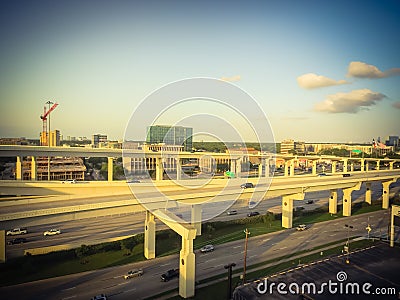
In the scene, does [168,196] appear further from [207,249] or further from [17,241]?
[17,241]

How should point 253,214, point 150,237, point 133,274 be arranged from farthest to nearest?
point 253,214
point 150,237
point 133,274

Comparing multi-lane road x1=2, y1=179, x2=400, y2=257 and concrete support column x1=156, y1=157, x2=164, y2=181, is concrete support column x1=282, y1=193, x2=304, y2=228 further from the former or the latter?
concrete support column x1=156, y1=157, x2=164, y2=181

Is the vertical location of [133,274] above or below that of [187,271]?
below

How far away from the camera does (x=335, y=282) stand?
12.9 meters

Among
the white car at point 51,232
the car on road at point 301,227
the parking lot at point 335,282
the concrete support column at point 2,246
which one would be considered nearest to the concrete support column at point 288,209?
the car on road at point 301,227

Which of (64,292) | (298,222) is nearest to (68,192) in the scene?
(64,292)

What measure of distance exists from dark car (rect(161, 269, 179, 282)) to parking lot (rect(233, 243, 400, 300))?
3.80 m

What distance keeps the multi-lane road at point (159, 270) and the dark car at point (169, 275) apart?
0.74ft

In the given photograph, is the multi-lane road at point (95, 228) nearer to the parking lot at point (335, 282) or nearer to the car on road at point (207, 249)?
the car on road at point (207, 249)

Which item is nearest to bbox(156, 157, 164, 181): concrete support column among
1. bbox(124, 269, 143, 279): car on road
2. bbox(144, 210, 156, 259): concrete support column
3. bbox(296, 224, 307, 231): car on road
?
bbox(296, 224, 307, 231): car on road

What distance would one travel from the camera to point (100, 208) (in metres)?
14.1

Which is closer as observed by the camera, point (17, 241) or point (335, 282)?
point (335, 282)

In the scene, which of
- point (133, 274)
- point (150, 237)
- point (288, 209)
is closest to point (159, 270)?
point (133, 274)

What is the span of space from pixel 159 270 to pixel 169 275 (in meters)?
1.23
